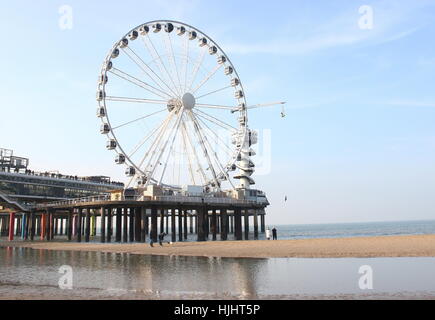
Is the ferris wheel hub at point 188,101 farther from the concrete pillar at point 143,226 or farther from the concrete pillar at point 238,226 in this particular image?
the concrete pillar at point 238,226

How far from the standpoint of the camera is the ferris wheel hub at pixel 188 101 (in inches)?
1875

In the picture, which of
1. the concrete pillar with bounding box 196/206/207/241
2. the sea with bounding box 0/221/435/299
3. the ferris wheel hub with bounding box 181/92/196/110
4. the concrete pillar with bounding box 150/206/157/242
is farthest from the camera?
the ferris wheel hub with bounding box 181/92/196/110

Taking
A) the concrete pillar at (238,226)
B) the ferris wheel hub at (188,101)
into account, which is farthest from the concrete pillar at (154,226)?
the ferris wheel hub at (188,101)

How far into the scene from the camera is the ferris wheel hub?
4761 cm

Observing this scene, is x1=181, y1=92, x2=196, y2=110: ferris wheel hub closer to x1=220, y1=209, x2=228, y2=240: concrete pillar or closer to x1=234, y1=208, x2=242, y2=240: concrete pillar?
x1=220, y1=209, x2=228, y2=240: concrete pillar

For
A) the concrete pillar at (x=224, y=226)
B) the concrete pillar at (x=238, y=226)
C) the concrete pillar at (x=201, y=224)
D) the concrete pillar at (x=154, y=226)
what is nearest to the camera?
the concrete pillar at (x=154, y=226)

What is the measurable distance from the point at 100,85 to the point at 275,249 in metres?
26.7

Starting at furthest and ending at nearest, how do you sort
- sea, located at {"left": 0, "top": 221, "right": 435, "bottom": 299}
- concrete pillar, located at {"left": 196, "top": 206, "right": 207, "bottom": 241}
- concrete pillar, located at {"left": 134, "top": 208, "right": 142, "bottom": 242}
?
1. concrete pillar, located at {"left": 196, "top": 206, "right": 207, "bottom": 241}
2. concrete pillar, located at {"left": 134, "top": 208, "right": 142, "bottom": 242}
3. sea, located at {"left": 0, "top": 221, "right": 435, "bottom": 299}

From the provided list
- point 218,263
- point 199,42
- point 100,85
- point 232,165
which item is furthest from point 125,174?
point 218,263

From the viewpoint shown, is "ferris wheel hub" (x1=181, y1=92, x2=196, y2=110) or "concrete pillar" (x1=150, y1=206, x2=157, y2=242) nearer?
"concrete pillar" (x1=150, y1=206, x2=157, y2=242)

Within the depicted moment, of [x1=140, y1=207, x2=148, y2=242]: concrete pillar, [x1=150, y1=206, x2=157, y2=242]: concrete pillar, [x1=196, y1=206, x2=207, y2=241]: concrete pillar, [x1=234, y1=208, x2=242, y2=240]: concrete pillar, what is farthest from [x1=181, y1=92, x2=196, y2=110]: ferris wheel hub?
[x1=234, y1=208, x2=242, y2=240]: concrete pillar

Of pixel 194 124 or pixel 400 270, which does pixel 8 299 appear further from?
pixel 194 124

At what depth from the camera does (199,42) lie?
5262cm

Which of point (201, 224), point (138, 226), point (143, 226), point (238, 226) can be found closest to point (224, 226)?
point (238, 226)
